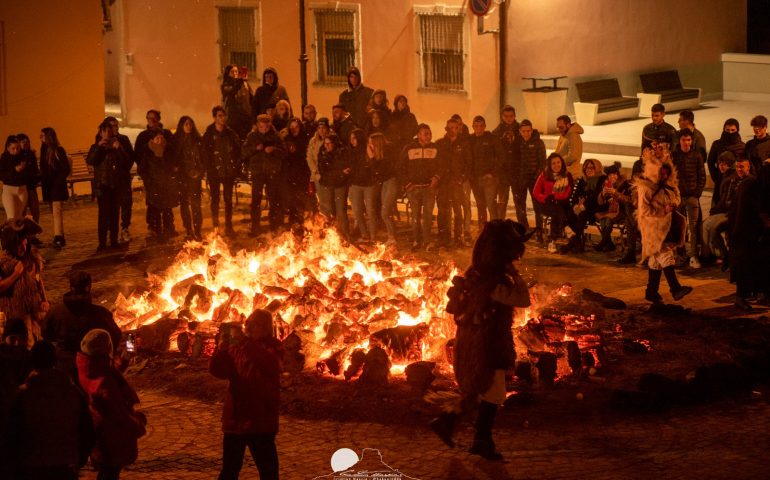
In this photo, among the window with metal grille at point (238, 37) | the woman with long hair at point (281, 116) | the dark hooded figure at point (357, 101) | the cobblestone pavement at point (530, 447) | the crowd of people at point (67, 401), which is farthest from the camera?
the window with metal grille at point (238, 37)

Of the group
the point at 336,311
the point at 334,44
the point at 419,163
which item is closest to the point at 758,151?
the point at 419,163

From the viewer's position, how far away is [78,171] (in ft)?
71.5

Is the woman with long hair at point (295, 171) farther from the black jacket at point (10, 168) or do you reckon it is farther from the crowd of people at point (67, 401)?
the crowd of people at point (67, 401)

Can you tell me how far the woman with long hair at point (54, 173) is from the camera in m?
17.4

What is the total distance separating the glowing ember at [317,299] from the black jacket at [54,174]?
13.3 feet

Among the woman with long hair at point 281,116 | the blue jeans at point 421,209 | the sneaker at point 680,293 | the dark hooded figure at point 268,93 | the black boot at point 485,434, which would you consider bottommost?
the black boot at point 485,434

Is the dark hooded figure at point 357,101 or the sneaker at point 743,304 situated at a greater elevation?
the dark hooded figure at point 357,101

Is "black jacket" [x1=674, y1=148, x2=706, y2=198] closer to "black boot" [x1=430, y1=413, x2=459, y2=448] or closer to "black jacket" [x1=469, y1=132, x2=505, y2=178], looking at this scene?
"black jacket" [x1=469, y1=132, x2=505, y2=178]

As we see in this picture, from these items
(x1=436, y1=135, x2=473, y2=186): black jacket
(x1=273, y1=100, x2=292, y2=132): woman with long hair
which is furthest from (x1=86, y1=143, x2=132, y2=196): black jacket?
(x1=436, y1=135, x2=473, y2=186): black jacket

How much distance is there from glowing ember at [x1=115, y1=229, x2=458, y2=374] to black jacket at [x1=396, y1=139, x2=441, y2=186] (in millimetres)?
2312

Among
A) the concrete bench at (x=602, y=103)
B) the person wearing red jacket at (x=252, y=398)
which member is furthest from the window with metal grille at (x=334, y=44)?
the person wearing red jacket at (x=252, y=398)

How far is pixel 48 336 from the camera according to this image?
29.2 feet

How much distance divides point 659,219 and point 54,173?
8.88 meters

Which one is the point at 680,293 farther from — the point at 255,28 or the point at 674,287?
the point at 255,28
